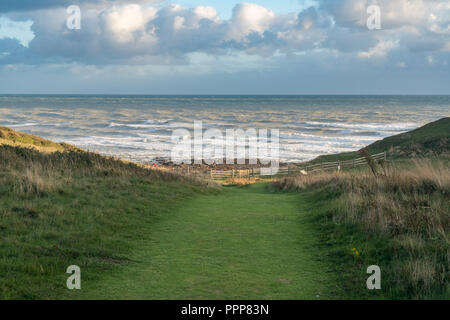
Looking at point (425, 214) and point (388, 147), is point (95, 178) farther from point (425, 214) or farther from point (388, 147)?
point (388, 147)

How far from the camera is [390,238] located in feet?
27.4

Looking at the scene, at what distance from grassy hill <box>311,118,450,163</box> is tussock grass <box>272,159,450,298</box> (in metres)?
24.8

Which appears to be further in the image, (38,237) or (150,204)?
(150,204)

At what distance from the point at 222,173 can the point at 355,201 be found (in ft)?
84.7

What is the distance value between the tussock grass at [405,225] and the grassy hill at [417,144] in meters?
24.8

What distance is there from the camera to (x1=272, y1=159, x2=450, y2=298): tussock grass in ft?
21.0

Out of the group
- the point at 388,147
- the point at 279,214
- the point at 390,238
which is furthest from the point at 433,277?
the point at 388,147

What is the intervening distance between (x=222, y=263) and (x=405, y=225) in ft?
12.4

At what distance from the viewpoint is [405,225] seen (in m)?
8.62

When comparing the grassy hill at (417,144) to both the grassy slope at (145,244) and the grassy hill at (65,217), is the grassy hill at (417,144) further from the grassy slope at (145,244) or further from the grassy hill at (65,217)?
the grassy slope at (145,244)

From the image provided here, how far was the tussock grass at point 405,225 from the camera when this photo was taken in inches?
252

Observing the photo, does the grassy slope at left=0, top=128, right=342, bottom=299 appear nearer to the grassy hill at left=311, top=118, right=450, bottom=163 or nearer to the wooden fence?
the wooden fence

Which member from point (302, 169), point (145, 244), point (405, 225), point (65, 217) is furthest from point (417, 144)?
point (65, 217)
